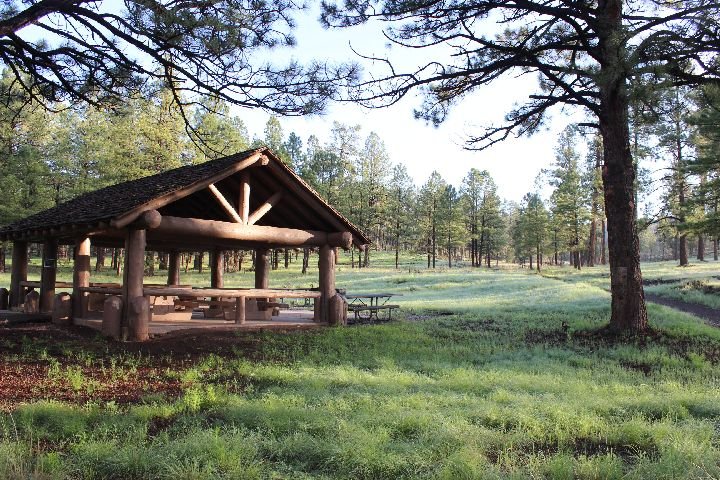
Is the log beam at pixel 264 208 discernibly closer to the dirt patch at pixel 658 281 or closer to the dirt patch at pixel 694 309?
the dirt patch at pixel 694 309

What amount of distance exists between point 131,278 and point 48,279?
482 centimetres

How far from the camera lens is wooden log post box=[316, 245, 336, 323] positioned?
43.8 ft

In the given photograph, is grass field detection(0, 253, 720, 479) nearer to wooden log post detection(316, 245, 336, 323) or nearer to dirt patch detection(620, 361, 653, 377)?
dirt patch detection(620, 361, 653, 377)

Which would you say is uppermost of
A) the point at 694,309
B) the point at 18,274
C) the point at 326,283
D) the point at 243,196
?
the point at 243,196

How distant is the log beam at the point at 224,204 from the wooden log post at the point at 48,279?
5.39 meters

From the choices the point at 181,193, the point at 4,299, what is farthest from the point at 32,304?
the point at 181,193

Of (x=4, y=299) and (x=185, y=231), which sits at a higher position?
(x=185, y=231)

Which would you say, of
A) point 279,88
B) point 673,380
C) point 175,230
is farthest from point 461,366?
point 175,230

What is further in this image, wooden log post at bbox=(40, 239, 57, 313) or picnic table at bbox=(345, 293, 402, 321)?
picnic table at bbox=(345, 293, 402, 321)

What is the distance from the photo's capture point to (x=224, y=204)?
11000 mm

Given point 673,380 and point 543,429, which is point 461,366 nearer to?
point 673,380

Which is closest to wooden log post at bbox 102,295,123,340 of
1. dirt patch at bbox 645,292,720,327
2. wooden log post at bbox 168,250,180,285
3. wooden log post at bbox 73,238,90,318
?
wooden log post at bbox 73,238,90,318

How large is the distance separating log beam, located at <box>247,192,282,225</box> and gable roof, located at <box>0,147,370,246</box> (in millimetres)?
326

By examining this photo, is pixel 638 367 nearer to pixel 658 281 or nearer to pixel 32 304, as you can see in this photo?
pixel 32 304
